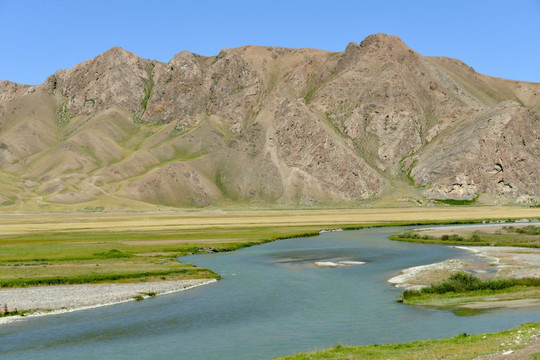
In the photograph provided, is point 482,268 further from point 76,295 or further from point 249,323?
point 76,295

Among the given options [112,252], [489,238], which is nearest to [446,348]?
[112,252]

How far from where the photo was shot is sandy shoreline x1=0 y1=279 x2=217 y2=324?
140ft

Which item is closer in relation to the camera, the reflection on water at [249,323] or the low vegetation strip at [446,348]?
the low vegetation strip at [446,348]

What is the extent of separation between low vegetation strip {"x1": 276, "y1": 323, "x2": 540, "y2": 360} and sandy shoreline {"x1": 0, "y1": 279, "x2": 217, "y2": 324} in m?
23.9

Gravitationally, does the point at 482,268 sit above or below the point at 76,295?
below

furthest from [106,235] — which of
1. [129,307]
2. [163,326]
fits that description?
[163,326]

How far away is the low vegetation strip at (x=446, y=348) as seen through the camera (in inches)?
949

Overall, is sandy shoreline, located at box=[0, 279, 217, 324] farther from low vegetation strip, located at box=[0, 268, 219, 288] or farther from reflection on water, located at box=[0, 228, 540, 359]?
reflection on water, located at box=[0, 228, 540, 359]

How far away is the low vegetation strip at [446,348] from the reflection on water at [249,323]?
3302mm

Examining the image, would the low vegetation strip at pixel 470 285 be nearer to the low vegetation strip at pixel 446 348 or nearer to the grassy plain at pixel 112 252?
the low vegetation strip at pixel 446 348

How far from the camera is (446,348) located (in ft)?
84.3

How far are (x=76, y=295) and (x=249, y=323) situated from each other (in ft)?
63.5

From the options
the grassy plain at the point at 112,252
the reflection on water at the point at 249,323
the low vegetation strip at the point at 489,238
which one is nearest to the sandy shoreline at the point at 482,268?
the reflection on water at the point at 249,323

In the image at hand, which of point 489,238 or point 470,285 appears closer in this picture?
point 470,285
